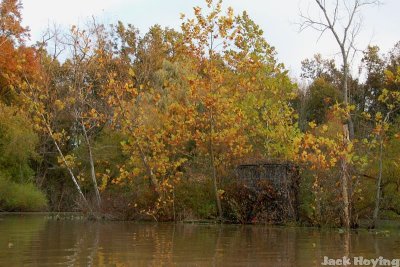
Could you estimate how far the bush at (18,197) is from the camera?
33094 millimetres

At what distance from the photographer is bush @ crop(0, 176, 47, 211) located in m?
33.1

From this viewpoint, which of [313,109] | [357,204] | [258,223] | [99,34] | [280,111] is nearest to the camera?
[357,204]

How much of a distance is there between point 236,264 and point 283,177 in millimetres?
10629

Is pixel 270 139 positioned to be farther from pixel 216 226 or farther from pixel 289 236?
pixel 289 236

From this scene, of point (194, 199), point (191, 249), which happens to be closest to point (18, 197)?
point (194, 199)

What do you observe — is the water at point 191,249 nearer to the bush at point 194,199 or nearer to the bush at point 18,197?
the bush at point 194,199

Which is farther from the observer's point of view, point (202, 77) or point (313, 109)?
point (313, 109)

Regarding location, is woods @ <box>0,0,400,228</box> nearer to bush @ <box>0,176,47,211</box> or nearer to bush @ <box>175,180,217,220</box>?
bush @ <box>175,180,217,220</box>

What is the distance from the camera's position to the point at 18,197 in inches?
1316

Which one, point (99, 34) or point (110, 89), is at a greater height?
point (99, 34)

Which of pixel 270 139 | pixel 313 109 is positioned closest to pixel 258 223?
pixel 270 139

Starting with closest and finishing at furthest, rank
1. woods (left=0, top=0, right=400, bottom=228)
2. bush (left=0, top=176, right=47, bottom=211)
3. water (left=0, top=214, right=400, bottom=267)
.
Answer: water (left=0, top=214, right=400, bottom=267) < woods (left=0, top=0, right=400, bottom=228) < bush (left=0, top=176, right=47, bottom=211)

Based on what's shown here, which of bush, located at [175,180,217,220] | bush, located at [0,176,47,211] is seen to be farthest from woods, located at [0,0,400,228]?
bush, located at [0,176,47,211]

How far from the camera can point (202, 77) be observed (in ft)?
69.1
